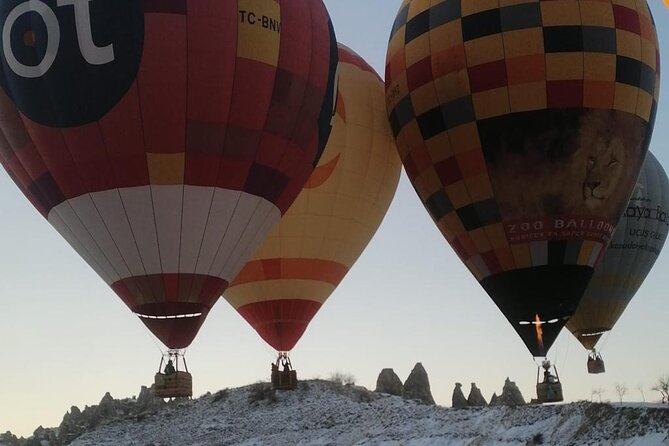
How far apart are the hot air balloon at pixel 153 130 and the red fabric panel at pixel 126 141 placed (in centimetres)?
2

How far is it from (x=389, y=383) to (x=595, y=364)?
24.1 meters

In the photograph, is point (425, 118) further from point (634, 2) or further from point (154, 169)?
point (154, 169)

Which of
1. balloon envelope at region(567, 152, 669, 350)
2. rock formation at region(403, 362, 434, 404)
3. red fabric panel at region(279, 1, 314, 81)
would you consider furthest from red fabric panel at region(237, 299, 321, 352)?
rock formation at region(403, 362, 434, 404)

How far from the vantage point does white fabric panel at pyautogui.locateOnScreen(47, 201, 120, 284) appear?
49.0 feet

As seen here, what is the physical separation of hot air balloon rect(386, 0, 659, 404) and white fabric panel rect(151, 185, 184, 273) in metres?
6.08

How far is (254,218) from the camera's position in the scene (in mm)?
15672

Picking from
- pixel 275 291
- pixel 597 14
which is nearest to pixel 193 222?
pixel 275 291

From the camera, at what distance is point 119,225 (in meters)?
14.5

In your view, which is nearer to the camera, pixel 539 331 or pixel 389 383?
pixel 539 331

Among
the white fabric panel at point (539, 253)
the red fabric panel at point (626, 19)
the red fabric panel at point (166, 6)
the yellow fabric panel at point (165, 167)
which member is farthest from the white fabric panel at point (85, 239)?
the red fabric panel at point (626, 19)

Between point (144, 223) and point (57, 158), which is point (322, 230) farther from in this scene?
point (57, 158)

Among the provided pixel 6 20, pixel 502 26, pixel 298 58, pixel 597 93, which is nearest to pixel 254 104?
pixel 298 58

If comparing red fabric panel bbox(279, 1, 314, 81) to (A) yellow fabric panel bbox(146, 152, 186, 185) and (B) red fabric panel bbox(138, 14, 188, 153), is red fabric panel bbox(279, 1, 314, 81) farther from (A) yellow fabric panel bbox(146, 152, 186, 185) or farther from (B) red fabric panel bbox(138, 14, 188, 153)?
(A) yellow fabric panel bbox(146, 152, 186, 185)

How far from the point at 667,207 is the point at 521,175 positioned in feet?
31.4
